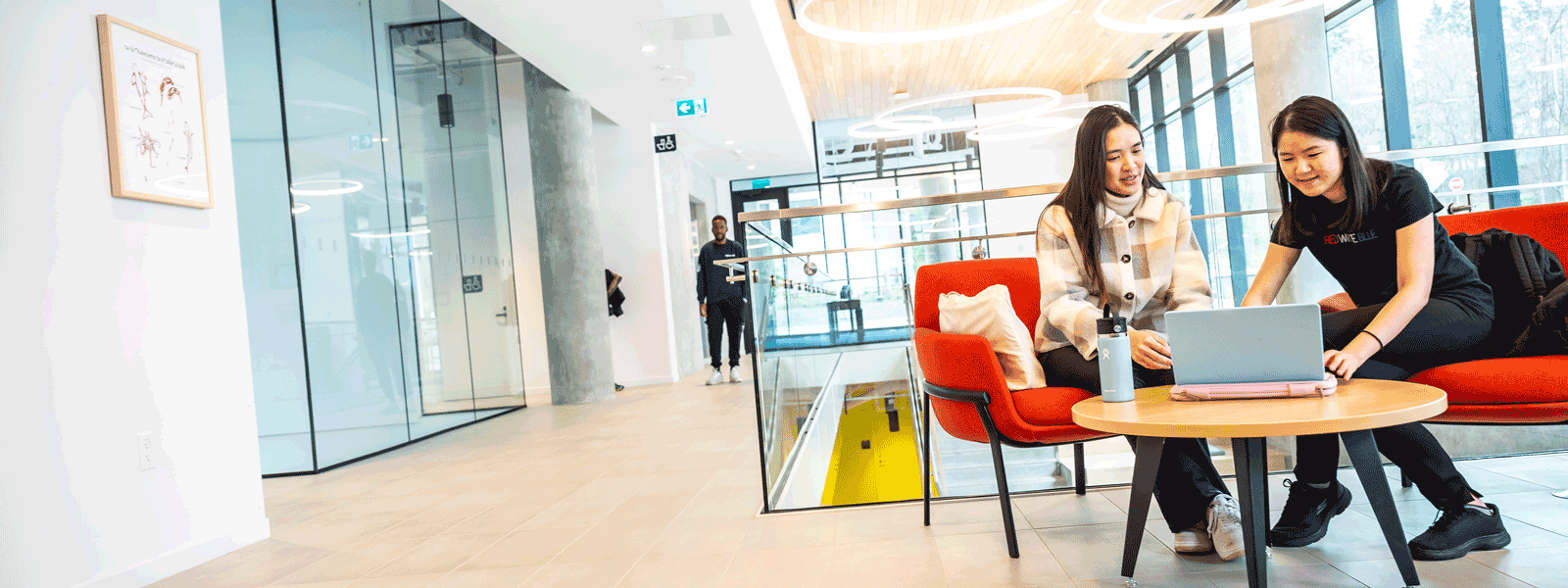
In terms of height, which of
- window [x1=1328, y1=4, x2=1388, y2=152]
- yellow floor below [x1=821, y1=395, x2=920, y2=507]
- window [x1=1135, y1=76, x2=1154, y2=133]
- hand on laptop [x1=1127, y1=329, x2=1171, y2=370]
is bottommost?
yellow floor below [x1=821, y1=395, x2=920, y2=507]

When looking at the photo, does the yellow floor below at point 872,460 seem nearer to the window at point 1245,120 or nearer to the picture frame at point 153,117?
the window at point 1245,120

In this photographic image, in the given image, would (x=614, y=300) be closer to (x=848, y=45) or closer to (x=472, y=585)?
(x=848, y=45)

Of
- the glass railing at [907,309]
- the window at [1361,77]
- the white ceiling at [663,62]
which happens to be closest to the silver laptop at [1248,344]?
the glass railing at [907,309]

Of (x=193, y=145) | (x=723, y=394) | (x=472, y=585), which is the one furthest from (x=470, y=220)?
(x=472, y=585)

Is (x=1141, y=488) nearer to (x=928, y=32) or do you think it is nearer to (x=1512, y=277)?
(x=1512, y=277)

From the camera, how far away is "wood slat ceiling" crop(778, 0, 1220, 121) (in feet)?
28.0

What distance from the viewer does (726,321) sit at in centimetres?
857

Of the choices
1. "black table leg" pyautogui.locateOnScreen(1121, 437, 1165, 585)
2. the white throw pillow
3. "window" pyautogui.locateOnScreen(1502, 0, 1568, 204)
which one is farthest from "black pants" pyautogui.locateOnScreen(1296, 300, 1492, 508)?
"window" pyautogui.locateOnScreen(1502, 0, 1568, 204)

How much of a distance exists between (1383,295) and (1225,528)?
0.74 meters

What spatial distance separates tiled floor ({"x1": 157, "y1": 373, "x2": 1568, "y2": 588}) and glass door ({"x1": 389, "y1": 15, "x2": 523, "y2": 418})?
200cm

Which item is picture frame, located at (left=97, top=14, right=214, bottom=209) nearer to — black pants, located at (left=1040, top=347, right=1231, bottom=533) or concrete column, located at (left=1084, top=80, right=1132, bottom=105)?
black pants, located at (left=1040, top=347, right=1231, bottom=533)

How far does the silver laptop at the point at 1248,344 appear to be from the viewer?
167 cm

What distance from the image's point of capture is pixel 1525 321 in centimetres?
216

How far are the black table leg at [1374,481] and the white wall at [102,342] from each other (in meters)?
3.31
